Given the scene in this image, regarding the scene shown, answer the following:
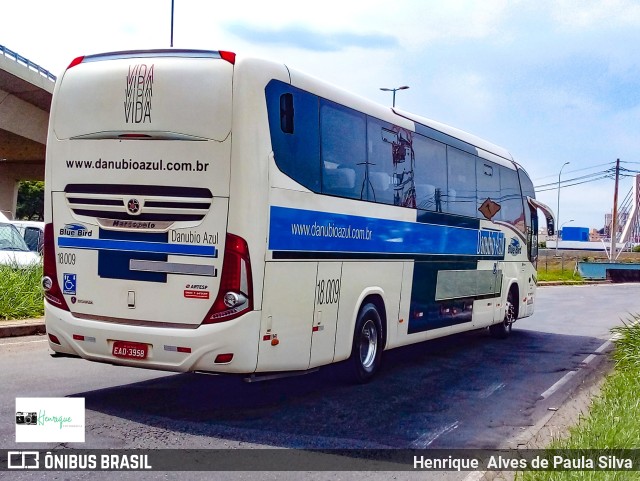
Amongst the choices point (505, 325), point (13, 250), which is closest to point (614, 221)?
point (505, 325)

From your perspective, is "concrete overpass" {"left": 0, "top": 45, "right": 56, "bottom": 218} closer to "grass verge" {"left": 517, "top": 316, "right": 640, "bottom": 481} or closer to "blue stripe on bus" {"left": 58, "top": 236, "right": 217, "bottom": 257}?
"blue stripe on bus" {"left": 58, "top": 236, "right": 217, "bottom": 257}

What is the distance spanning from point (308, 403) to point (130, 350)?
2.06 meters

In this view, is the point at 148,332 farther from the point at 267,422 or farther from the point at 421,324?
the point at 421,324

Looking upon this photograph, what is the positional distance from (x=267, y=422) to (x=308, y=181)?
2491mm

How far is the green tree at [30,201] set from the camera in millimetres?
90438

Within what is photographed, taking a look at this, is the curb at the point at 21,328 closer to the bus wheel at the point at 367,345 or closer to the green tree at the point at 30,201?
the bus wheel at the point at 367,345

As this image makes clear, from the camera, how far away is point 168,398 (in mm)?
8383

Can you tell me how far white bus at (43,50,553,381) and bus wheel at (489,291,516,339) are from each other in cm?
733

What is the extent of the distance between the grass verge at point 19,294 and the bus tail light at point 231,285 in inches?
283

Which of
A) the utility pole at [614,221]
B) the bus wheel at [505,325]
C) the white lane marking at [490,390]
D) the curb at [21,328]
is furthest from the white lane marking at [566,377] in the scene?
the utility pole at [614,221]

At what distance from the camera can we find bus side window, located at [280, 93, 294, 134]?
8055 mm

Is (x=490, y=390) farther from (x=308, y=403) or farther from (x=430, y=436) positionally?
(x=430, y=436)

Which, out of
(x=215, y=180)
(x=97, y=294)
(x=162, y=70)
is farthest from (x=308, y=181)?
(x=97, y=294)

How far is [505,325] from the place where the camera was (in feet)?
53.1
